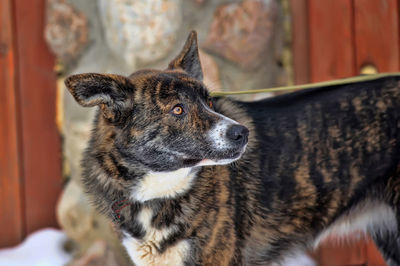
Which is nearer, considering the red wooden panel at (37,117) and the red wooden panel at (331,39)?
the red wooden panel at (331,39)

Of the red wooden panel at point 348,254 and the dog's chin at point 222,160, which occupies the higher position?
the dog's chin at point 222,160

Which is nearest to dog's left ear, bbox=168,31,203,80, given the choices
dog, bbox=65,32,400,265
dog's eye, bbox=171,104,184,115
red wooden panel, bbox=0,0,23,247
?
dog, bbox=65,32,400,265

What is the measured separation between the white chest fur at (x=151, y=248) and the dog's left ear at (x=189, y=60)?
2.46 ft

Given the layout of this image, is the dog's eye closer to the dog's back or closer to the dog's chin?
the dog's chin

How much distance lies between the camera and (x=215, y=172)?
8.07 ft

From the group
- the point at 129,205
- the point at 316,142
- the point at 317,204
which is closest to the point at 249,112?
the point at 316,142

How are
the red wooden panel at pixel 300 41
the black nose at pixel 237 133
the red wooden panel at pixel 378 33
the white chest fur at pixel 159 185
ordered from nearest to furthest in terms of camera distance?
the black nose at pixel 237 133 → the white chest fur at pixel 159 185 → the red wooden panel at pixel 378 33 → the red wooden panel at pixel 300 41

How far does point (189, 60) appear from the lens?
2676 mm

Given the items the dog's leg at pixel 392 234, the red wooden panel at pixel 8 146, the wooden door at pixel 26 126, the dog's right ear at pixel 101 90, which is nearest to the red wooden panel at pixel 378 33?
the dog's leg at pixel 392 234

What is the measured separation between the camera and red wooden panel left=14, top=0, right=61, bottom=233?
3572mm

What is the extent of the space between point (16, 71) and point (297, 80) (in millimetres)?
1916

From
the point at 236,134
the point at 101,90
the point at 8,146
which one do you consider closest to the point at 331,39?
the point at 236,134

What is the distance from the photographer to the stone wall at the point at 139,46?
11.1ft

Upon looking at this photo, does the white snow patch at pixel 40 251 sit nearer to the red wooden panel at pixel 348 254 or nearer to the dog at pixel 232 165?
the dog at pixel 232 165
